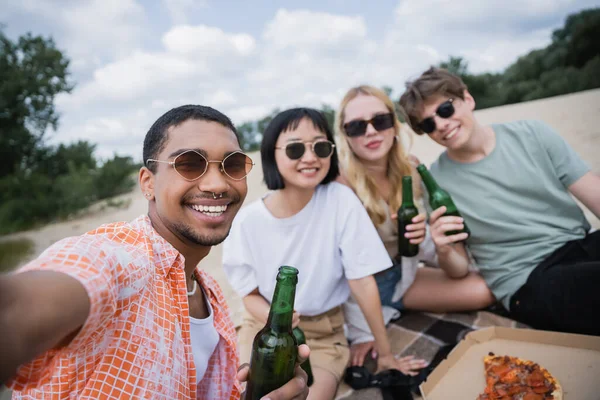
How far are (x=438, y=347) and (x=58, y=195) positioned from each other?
15.5 metres

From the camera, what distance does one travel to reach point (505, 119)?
50.6 feet

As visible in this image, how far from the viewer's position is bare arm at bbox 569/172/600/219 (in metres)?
2.60

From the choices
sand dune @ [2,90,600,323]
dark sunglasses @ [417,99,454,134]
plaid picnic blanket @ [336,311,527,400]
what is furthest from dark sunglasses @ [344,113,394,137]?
sand dune @ [2,90,600,323]

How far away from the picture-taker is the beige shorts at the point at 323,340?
2.49m

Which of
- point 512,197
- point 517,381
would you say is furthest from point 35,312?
point 512,197

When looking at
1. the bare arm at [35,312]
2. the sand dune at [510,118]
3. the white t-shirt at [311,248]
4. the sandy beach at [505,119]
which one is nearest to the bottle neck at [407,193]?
Result: the white t-shirt at [311,248]

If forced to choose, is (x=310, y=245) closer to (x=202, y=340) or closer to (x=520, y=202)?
(x=202, y=340)

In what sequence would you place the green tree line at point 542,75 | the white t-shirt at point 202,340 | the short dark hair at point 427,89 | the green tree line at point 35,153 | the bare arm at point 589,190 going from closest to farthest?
the white t-shirt at point 202,340 → the bare arm at point 589,190 → the short dark hair at point 427,89 → the green tree line at point 35,153 → the green tree line at point 542,75

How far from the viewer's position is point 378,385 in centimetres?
246

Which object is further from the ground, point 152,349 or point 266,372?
point 152,349

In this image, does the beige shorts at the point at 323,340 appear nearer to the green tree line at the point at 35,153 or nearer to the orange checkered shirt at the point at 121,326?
the orange checkered shirt at the point at 121,326

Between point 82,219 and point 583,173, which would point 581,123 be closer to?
point 583,173

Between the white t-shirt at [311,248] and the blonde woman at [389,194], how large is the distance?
20.1 inches

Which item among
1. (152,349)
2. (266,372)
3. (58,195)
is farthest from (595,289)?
(58,195)
